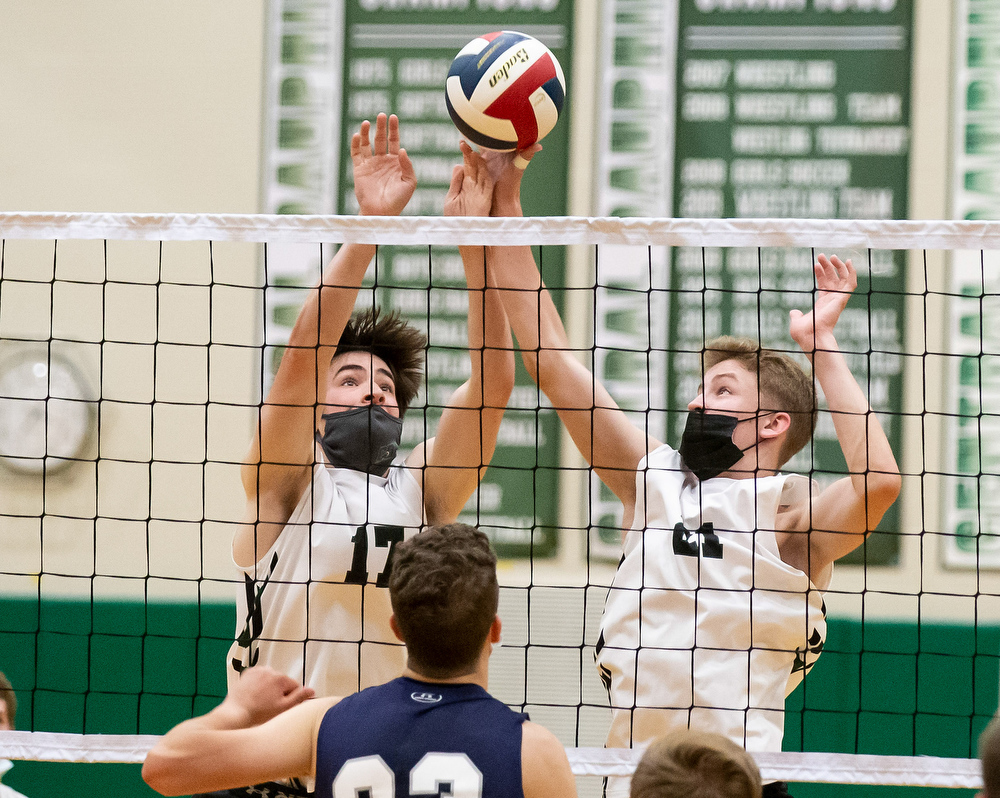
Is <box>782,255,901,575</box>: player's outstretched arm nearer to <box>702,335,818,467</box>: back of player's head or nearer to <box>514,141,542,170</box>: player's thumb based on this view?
<box>702,335,818,467</box>: back of player's head

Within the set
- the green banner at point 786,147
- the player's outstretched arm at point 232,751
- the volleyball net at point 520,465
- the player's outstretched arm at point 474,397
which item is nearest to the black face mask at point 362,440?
the player's outstretched arm at point 474,397

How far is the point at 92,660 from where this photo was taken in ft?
14.4

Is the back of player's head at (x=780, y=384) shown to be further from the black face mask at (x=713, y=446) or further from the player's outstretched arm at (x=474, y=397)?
the player's outstretched arm at (x=474, y=397)

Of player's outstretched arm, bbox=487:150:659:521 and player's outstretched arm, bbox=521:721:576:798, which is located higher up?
player's outstretched arm, bbox=487:150:659:521

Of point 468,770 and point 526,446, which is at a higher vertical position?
point 526,446

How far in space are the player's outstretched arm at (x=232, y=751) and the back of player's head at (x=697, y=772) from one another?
540 mm

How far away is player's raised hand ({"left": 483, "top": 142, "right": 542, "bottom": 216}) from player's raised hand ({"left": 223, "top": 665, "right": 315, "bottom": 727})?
1335 millimetres

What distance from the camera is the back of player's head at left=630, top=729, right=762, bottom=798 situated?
1.27m

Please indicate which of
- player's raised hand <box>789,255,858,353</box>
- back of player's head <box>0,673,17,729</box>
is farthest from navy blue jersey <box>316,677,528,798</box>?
back of player's head <box>0,673,17,729</box>

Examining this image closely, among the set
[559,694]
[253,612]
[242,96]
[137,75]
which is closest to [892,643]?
[559,694]

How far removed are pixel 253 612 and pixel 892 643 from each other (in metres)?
2.95

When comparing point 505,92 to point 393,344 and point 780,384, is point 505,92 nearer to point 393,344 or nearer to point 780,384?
point 393,344

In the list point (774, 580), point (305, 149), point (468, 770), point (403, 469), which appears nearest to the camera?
point (468, 770)

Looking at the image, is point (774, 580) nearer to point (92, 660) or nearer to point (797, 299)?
point (797, 299)
